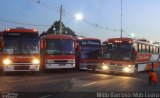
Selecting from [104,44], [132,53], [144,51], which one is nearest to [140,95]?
[132,53]

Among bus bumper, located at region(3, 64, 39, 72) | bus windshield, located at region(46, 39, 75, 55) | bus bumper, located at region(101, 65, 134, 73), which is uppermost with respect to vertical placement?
bus windshield, located at region(46, 39, 75, 55)

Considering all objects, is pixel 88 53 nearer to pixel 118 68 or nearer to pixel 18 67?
pixel 118 68

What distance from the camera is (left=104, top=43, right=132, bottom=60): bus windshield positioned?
31.9 m

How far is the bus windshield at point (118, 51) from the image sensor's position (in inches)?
1256

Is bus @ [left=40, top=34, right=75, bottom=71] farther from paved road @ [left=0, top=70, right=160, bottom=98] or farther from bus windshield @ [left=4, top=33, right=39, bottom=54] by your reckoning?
paved road @ [left=0, top=70, right=160, bottom=98]

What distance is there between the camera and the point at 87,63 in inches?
1454

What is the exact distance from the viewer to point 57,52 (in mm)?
31922

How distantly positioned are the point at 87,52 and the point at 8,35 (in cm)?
1087

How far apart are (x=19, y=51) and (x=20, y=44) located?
1.68 feet

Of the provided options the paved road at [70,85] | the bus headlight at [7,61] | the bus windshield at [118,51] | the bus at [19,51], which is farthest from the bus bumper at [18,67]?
the bus windshield at [118,51]

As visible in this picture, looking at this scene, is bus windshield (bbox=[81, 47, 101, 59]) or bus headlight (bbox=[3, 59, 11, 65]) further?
bus windshield (bbox=[81, 47, 101, 59])

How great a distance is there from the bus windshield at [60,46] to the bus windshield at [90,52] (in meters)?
5.22

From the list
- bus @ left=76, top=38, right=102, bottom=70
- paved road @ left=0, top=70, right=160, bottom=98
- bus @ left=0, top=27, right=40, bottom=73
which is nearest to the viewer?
paved road @ left=0, top=70, right=160, bottom=98

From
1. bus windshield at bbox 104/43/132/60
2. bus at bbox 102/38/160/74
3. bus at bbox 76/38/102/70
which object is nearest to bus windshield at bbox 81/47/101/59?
bus at bbox 76/38/102/70
